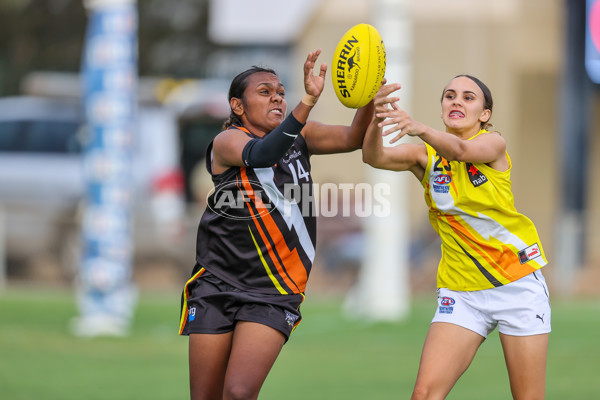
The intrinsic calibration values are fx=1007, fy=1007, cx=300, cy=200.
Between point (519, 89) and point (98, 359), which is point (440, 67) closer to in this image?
point (519, 89)

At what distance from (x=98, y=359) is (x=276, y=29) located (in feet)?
50.0

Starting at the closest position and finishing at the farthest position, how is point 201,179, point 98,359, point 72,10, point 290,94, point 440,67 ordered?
point 98,359, point 201,179, point 440,67, point 290,94, point 72,10

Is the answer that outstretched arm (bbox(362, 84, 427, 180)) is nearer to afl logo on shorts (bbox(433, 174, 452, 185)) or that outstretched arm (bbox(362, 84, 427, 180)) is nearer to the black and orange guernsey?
afl logo on shorts (bbox(433, 174, 452, 185))

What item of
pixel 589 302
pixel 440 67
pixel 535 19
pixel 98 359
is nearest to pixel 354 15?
pixel 440 67

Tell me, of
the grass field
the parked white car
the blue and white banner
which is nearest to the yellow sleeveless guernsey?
the grass field

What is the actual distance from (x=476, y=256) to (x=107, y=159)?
24.0 feet

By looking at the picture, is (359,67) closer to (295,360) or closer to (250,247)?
(250,247)

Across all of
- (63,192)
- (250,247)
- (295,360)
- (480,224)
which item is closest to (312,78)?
(250,247)

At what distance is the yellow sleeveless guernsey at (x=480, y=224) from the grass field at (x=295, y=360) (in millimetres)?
3323

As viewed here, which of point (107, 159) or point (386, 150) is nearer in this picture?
point (386, 150)

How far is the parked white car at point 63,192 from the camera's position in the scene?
1593 cm

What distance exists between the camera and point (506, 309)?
17.5 ft

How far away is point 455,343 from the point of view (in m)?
5.32

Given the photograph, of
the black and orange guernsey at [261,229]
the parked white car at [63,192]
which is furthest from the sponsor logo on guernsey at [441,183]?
the parked white car at [63,192]
